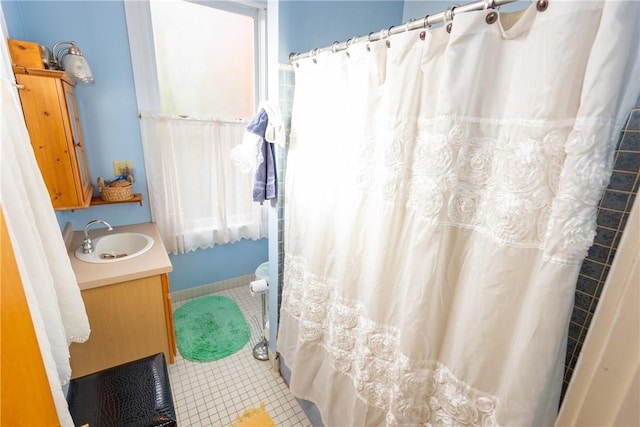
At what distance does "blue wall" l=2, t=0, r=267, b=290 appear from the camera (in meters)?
1.62

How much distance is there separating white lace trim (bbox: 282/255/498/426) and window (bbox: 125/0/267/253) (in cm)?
124

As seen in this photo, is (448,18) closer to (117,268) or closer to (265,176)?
(265,176)

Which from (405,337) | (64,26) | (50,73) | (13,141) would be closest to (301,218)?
(405,337)

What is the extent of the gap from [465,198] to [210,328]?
7.41ft

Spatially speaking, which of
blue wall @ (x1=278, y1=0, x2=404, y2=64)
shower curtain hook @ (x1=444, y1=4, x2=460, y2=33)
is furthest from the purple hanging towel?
shower curtain hook @ (x1=444, y1=4, x2=460, y2=33)

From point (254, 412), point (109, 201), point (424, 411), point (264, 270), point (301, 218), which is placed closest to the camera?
point (424, 411)

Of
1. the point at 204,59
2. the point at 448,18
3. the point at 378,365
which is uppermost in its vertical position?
the point at 204,59

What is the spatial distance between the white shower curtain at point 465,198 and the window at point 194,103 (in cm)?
131

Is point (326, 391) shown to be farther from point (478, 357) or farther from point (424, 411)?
point (478, 357)

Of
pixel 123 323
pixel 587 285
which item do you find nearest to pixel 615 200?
pixel 587 285

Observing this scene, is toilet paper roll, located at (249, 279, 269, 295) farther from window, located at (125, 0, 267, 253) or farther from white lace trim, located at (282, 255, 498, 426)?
window, located at (125, 0, 267, 253)

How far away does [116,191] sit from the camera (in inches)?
76.1

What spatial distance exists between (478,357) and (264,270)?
162 cm

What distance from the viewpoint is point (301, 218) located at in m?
1.44
